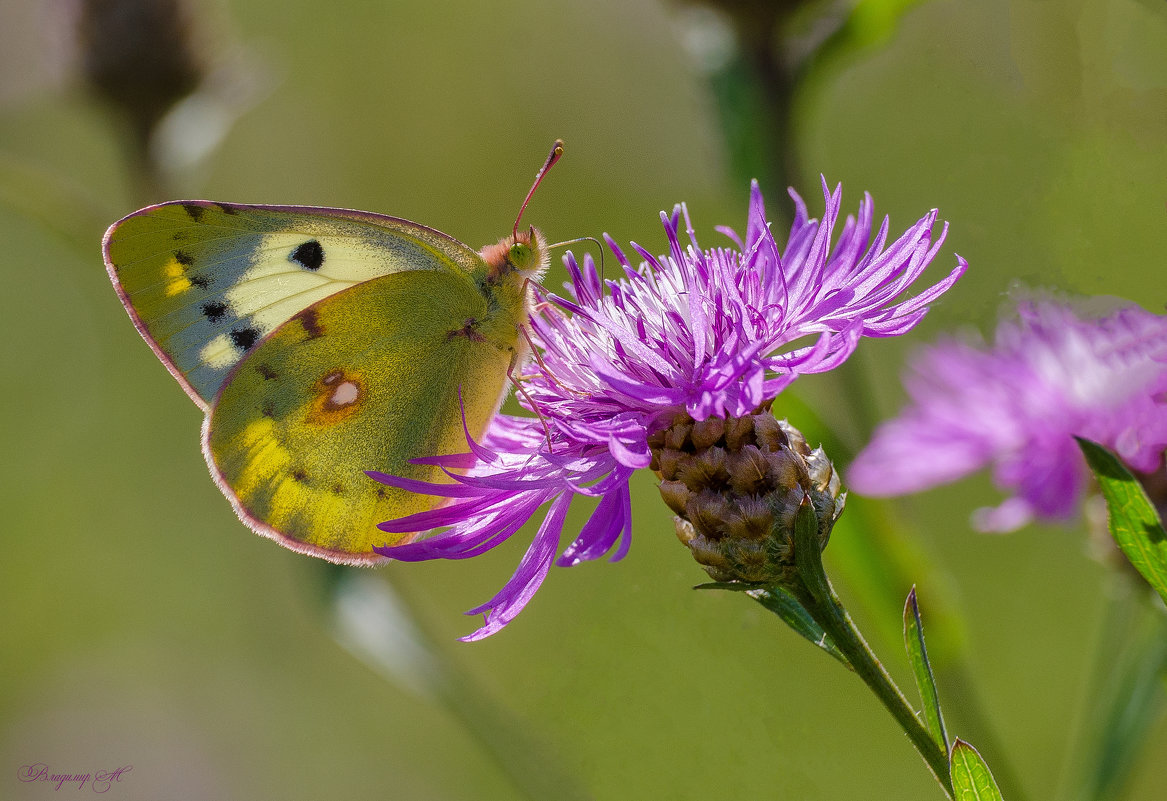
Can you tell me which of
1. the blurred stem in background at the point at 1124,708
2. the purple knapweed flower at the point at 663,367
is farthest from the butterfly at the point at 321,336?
the blurred stem in background at the point at 1124,708

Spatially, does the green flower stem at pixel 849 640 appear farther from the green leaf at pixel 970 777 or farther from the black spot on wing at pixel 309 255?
the black spot on wing at pixel 309 255

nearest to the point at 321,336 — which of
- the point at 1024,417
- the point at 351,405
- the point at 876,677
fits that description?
the point at 351,405

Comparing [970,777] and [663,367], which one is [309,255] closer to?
[663,367]

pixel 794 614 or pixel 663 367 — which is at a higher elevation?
pixel 663 367

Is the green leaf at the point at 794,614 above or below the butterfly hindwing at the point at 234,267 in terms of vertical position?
below

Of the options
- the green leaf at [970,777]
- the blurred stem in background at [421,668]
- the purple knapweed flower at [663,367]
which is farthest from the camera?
the blurred stem in background at [421,668]

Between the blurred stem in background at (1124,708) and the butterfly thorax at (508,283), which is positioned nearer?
the blurred stem in background at (1124,708)

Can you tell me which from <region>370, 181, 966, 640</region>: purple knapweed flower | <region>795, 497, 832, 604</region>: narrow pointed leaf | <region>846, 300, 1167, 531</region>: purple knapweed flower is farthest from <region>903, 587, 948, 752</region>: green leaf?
<region>846, 300, 1167, 531</region>: purple knapweed flower

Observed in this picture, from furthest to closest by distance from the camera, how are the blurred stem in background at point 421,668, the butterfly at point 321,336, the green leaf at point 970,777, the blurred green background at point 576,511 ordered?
the blurred green background at point 576,511 < the blurred stem in background at point 421,668 < the butterfly at point 321,336 < the green leaf at point 970,777
